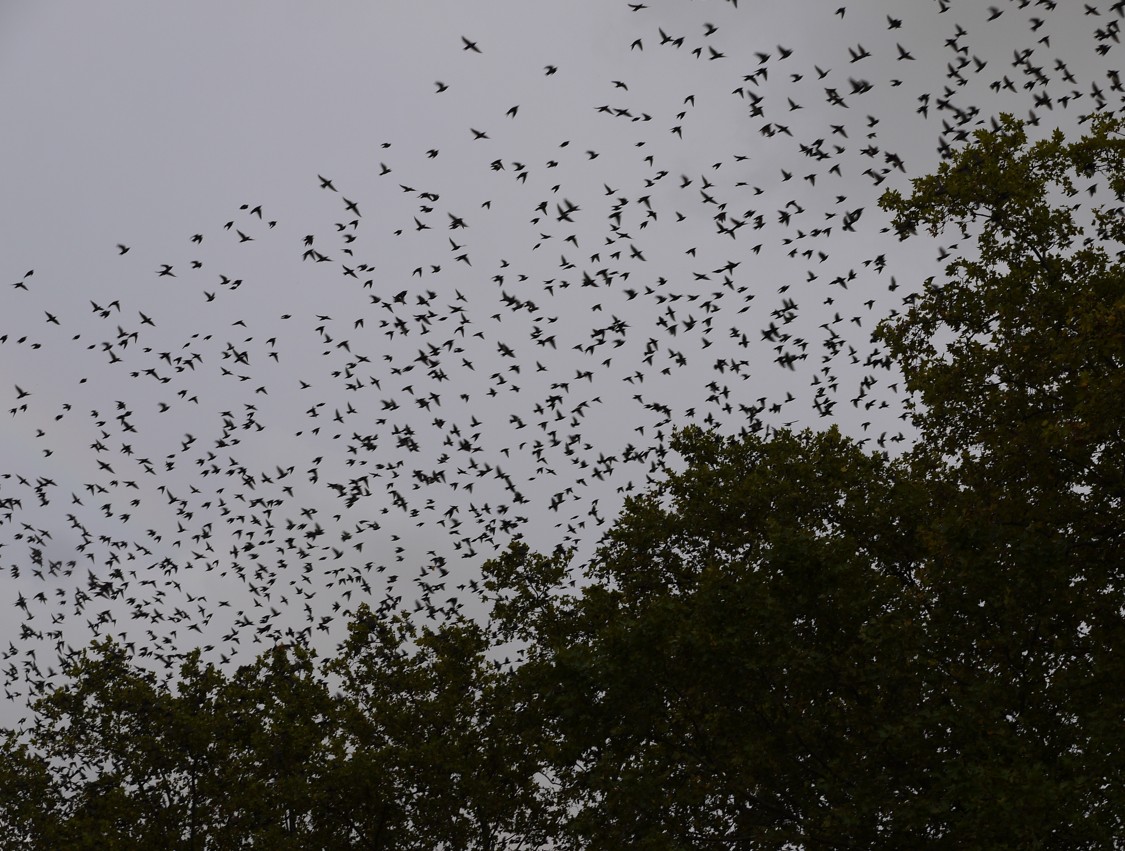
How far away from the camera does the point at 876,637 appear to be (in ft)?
49.5

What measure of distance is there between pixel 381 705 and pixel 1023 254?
18.9 metres

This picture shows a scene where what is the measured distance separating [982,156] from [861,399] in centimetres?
581

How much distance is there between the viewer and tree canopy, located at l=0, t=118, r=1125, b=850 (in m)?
14.1

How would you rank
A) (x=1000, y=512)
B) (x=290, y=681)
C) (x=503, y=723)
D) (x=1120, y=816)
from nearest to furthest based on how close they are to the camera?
1. (x=1120, y=816)
2. (x=1000, y=512)
3. (x=503, y=723)
4. (x=290, y=681)

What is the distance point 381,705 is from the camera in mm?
25953

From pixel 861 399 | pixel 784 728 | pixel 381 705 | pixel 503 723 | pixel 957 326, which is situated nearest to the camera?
pixel 784 728

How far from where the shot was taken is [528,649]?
24.8 meters

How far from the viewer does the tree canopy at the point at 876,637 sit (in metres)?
14.1

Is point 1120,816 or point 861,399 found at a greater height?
point 861,399

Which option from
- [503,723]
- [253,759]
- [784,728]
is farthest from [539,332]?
[253,759]

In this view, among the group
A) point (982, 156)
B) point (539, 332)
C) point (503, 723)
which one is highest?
point (539, 332)

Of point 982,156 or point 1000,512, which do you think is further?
point 982,156

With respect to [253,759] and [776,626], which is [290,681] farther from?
[776,626]

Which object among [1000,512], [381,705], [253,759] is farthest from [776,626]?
[253,759]
